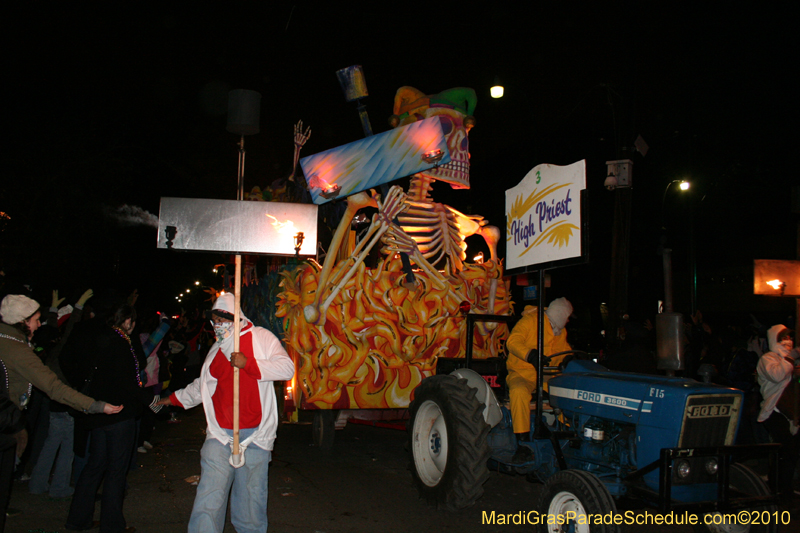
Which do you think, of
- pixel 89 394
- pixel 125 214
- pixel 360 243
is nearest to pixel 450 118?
pixel 360 243

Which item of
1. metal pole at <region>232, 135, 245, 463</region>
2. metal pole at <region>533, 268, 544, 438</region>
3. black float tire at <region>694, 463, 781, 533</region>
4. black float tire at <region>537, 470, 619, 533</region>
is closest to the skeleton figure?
metal pole at <region>533, 268, 544, 438</region>

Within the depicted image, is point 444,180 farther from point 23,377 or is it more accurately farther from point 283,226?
point 23,377

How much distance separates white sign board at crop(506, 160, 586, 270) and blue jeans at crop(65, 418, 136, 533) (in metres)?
3.48

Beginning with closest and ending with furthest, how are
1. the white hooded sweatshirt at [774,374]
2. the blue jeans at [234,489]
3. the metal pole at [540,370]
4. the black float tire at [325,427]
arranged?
the blue jeans at [234,489] < the metal pole at [540,370] < the white hooded sweatshirt at [774,374] < the black float tire at [325,427]

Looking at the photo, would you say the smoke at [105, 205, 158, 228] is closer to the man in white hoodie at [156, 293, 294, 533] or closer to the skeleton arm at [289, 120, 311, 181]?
the skeleton arm at [289, 120, 311, 181]

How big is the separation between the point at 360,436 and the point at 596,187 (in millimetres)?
19298

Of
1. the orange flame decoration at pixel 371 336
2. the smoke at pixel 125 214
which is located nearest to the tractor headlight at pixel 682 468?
the orange flame decoration at pixel 371 336

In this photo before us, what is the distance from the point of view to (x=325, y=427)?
725cm

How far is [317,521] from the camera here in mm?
4840

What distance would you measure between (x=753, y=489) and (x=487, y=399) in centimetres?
217

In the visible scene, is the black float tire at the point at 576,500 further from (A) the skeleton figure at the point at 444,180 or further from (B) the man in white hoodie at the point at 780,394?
(A) the skeleton figure at the point at 444,180

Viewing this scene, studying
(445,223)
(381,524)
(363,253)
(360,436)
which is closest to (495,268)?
(445,223)

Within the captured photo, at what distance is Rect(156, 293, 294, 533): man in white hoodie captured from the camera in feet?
11.4

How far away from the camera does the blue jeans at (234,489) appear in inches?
134
